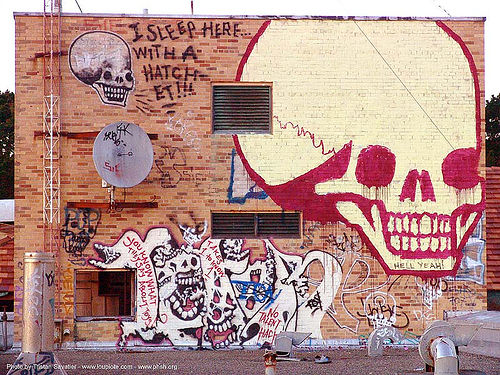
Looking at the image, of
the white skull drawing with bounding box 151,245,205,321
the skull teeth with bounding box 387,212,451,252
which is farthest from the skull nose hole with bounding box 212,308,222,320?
the skull teeth with bounding box 387,212,451,252

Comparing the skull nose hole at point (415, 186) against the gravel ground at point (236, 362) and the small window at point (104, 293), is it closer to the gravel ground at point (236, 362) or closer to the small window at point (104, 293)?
the gravel ground at point (236, 362)

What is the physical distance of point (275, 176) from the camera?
17.6 meters

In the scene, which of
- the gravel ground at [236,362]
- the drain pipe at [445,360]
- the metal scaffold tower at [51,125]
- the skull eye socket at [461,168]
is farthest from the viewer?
the skull eye socket at [461,168]

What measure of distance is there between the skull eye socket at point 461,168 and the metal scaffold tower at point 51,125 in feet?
25.8

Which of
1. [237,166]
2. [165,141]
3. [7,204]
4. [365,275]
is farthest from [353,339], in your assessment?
[7,204]

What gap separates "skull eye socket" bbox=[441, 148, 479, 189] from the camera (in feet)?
58.5

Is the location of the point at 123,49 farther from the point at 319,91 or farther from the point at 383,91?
the point at 383,91

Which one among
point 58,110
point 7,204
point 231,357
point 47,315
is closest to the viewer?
point 47,315

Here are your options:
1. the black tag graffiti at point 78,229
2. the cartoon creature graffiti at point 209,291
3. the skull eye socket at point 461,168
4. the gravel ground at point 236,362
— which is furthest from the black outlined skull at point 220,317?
the skull eye socket at point 461,168

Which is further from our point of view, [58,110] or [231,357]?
[58,110]

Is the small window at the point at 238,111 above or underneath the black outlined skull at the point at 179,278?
above

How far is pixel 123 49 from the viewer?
17531 millimetres

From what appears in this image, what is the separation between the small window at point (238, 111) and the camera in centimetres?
1770

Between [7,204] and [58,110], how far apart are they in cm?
1070
